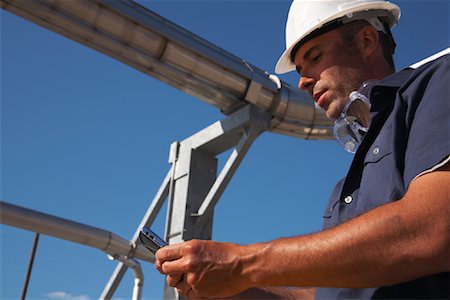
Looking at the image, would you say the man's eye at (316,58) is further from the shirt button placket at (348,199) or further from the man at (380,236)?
the shirt button placket at (348,199)

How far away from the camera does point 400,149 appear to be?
42.6 inches

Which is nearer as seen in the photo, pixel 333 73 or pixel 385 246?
pixel 385 246

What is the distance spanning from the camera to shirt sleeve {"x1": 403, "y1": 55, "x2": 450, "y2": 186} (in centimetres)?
97

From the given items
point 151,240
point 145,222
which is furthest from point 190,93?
point 151,240

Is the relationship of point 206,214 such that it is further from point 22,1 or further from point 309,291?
point 309,291

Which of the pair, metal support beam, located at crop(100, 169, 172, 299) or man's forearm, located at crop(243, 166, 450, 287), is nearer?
man's forearm, located at crop(243, 166, 450, 287)

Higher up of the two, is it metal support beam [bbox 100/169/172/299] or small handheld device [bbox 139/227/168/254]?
metal support beam [bbox 100/169/172/299]

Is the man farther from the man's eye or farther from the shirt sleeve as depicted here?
the man's eye

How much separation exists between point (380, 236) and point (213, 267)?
30 centimetres

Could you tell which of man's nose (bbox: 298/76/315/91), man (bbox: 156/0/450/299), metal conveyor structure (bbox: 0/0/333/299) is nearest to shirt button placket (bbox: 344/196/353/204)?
man (bbox: 156/0/450/299)

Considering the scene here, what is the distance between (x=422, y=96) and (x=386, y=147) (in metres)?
0.12

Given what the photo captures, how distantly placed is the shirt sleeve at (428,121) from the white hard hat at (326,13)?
555 mm

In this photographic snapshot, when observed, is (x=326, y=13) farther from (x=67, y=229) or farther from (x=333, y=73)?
(x=67, y=229)

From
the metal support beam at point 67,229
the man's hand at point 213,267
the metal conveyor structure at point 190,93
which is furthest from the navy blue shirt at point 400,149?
the metal support beam at point 67,229
